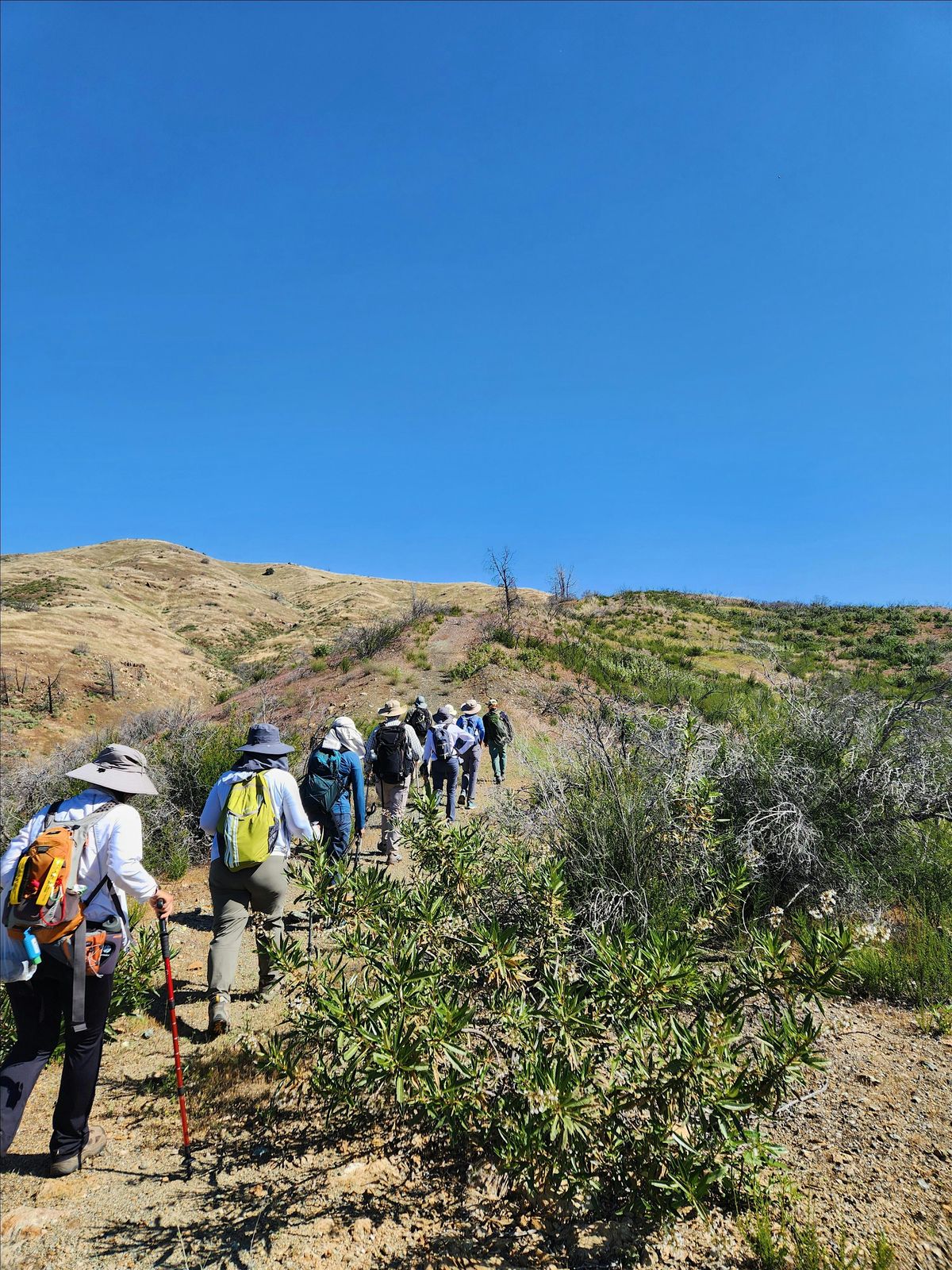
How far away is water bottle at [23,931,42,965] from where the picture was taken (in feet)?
8.77

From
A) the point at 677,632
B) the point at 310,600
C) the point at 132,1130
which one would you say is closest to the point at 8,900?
the point at 132,1130

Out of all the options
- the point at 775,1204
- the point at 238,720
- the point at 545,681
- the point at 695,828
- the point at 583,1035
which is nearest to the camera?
the point at 583,1035

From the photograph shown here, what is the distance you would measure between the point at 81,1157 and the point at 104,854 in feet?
4.51

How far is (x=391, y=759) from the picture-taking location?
7273mm

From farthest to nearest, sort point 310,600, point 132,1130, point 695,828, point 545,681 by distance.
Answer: point 310,600 < point 545,681 < point 695,828 < point 132,1130

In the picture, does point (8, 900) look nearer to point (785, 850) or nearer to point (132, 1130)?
point (132, 1130)

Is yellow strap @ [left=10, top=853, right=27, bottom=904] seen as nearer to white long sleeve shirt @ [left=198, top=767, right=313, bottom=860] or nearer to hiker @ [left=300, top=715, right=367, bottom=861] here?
white long sleeve shirt @ [left=198, top=767, right=313, bottom=860]

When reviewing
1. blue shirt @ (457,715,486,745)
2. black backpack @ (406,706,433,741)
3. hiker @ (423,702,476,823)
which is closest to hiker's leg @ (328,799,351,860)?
hiker @ (423,702,476,823)

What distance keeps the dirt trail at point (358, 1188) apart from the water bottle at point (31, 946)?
945 millimetres

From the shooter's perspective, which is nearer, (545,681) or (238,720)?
(238,720)

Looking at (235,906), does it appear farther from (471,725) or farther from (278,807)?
(471,725)

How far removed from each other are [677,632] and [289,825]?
1044 inches

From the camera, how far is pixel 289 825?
171 inches

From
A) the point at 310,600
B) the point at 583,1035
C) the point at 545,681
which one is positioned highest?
the point at 310,600
